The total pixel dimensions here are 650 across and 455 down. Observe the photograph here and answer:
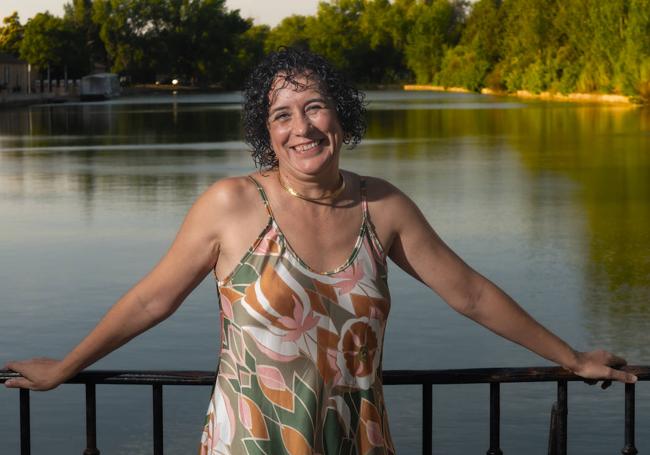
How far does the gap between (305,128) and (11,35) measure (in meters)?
116

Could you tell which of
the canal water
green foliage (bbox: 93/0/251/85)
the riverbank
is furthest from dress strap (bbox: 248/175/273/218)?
green foliage (bbox: 93/0/251/85)

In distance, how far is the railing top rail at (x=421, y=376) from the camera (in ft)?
10.4

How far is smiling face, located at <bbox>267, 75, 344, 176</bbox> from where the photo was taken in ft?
9.55

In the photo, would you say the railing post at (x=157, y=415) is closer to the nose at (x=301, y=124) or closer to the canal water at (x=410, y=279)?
the nose at (x=301, y=124)

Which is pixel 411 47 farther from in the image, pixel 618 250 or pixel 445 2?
pixel 618 250

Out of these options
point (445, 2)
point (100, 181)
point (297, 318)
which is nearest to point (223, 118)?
point (100, 181)

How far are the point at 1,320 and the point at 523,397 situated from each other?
16.7 feet

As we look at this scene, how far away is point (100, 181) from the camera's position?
27.0 metres

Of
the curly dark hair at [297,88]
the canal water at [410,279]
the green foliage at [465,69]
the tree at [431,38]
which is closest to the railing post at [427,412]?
the curly dark hair at [297,88]

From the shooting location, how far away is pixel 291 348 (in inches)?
111

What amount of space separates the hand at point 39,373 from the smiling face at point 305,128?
2.15 ft

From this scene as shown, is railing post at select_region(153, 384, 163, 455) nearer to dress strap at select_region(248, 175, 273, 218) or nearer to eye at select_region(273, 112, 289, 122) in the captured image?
dress strap at select_region(248, 175, 273, 218)

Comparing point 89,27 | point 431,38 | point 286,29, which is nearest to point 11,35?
point 89,27

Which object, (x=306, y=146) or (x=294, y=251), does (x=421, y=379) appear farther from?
(x=306, y=146)
